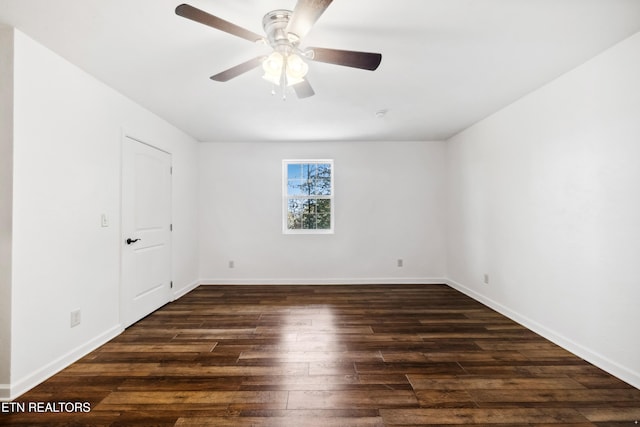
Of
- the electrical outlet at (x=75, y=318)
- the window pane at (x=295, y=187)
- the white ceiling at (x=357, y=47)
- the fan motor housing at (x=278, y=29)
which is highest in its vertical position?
the white ceiling at (x=357, y=47)

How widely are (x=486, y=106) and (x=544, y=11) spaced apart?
65.3 inches

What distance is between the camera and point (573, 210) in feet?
8.14

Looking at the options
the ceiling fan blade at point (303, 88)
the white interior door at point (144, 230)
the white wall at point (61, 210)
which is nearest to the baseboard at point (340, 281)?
the white interior door at point (144, 230)

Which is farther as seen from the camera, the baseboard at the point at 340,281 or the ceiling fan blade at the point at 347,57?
the baseboard at the point at 340,281

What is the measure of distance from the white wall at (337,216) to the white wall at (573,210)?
116 cm

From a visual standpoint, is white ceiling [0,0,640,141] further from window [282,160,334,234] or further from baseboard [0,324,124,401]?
baseboard [0,324,124,401]

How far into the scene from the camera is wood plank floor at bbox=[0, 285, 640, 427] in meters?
1.70

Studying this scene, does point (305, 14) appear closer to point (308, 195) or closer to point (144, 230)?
point (144, 230)

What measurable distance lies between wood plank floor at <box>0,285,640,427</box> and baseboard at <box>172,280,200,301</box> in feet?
2.24

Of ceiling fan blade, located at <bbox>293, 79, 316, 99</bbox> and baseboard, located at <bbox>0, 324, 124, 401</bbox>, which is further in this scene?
ceiling fan blade, located at <bbox>293, 79, 316, 99</bbox>

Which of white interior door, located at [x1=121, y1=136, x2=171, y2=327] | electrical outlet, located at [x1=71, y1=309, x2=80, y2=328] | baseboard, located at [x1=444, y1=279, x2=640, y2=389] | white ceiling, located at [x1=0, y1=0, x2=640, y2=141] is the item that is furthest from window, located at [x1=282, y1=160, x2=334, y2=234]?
electrical outlet, located at [x1=71, y1=309, x2=80, y2=328]

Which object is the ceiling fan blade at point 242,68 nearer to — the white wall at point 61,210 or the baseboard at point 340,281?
the white wall at point 61,210

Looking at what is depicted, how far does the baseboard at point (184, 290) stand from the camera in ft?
13.2

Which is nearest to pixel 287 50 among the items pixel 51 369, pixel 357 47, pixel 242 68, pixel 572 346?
pixel 242 68
